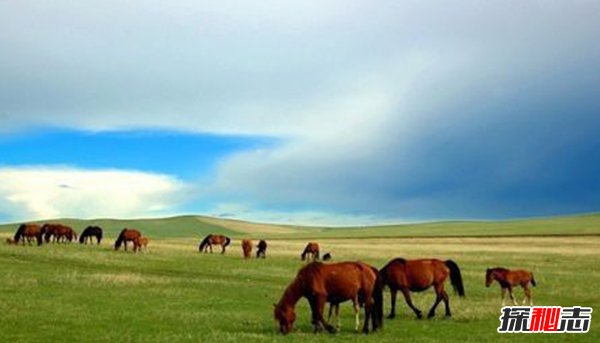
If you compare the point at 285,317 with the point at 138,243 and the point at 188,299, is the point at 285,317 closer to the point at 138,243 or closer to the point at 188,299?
the point at 188,299

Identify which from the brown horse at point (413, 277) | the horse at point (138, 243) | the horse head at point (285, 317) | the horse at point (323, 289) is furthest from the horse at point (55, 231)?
the horse at point (323, 289)

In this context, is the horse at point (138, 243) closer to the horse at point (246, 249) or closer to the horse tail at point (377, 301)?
the horse at point (246, 249)

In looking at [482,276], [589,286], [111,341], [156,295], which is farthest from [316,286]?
[482,276]

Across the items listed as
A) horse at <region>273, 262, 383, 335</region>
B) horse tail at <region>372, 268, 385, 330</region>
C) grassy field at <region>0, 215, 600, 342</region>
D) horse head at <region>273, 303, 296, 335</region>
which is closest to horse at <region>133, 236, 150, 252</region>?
grassy field at <region>0, 215, 600, 342</region>

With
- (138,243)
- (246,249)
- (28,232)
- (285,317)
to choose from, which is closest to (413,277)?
(285,317)

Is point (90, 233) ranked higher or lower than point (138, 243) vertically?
higher

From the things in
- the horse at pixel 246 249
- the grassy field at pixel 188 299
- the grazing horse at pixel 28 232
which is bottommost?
the grassy field at pixel 188 299

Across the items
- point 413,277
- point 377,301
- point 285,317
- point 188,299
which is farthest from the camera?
point 188,299

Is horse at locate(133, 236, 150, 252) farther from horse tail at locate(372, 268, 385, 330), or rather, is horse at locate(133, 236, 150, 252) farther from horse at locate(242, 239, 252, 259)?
horse tail at locate(372, 268, 385, 330)

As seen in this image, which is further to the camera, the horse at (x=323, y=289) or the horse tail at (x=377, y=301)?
the horse tail at (x=377, y=301)

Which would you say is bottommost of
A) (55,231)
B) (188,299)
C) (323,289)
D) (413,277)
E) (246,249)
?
(188,299)

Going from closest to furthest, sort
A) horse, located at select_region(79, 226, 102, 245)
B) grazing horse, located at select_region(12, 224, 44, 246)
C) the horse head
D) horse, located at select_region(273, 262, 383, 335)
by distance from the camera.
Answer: horse, located at select_region(273, 262, 383, 335) < the horse head < grazing horse, located at select_region(12, 224, 44, 246) < horse, located at select_region(79, 226, 102, 245)

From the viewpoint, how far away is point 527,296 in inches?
1096

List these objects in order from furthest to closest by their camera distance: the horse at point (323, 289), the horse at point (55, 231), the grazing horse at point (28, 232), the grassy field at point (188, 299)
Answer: the horse at point (55, 231) < the grazing horse at point (28, 232) < the grassy field at point (188, 299) < the horse at point (323, 289)
